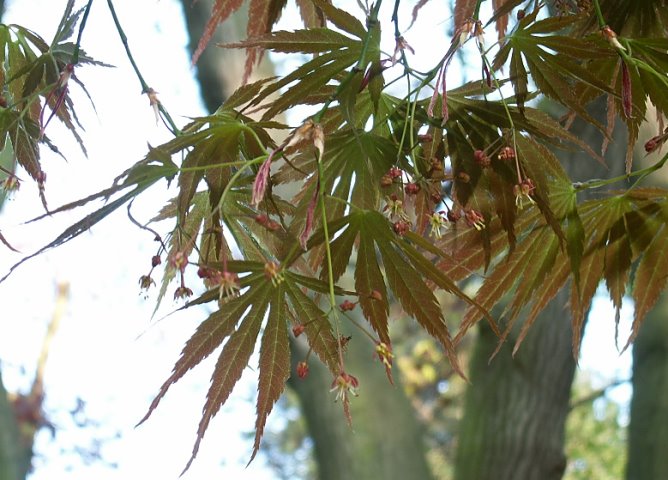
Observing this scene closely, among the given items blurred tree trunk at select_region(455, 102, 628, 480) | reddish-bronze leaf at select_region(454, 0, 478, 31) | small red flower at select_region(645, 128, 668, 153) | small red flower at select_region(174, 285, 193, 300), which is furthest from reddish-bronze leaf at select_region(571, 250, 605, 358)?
blurred tree trunk at select_region(455, 102, 628, 480)

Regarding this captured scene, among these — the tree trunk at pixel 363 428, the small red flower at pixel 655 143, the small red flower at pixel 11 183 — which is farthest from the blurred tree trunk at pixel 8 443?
the small red flower at pixel 655 143

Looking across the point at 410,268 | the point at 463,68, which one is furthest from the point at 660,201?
the point at 463,68

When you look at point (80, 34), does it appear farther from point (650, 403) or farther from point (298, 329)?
point (650, 403)

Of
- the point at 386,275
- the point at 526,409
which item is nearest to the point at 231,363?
the point at 386,275

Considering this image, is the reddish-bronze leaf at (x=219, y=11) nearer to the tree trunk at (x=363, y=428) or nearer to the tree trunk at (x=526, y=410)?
the tree trunk at (x=526, y=410)

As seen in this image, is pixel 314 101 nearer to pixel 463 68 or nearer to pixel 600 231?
pixel 600 231

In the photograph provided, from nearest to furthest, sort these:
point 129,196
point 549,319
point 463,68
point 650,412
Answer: point 129,196, point 549,319, point 650,412, point 463,68

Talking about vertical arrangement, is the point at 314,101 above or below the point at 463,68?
below
